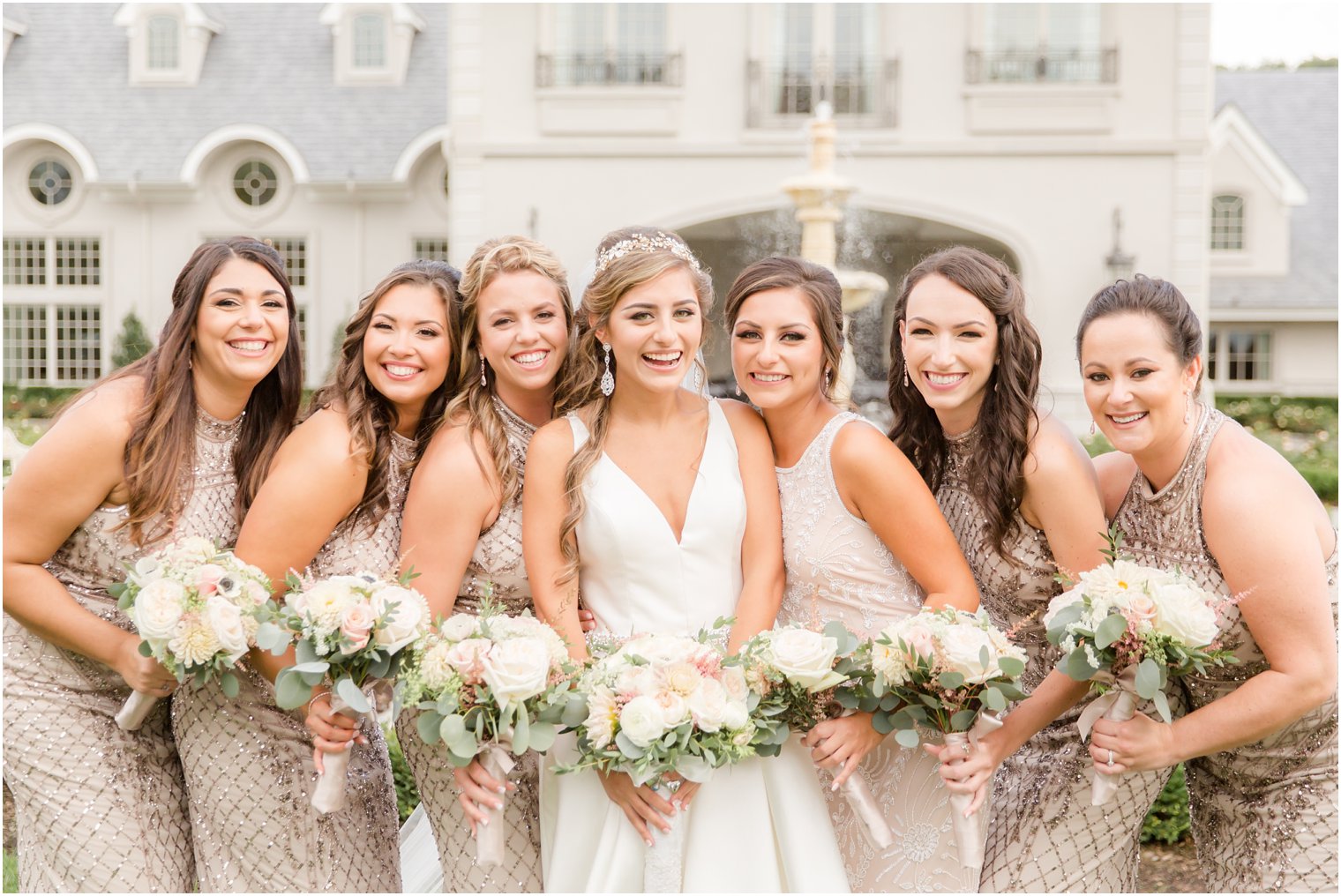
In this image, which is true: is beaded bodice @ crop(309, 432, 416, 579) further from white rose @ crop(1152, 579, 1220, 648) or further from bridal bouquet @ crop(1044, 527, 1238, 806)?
white rose @ crop(1152, 579, 1220, 648)

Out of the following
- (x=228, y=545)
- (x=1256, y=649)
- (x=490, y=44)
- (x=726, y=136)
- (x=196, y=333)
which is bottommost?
(x=1256, y=649)

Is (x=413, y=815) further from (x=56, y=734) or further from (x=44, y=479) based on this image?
(x=44, y=479)

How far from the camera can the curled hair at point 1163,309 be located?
12.3 ft

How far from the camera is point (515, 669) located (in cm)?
331

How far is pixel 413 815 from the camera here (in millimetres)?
5043

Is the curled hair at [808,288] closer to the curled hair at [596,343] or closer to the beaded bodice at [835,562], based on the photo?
the curled hair at [596,343]

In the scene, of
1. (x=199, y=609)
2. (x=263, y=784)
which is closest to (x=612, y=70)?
(x=263, y=784)

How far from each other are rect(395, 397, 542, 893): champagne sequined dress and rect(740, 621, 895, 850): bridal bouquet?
2.91ft

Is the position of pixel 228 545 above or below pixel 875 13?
below

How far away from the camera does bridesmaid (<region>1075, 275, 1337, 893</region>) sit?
11.6 ft

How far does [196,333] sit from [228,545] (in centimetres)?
75

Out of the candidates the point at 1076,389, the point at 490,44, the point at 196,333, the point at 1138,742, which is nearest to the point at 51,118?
the point at 490,44

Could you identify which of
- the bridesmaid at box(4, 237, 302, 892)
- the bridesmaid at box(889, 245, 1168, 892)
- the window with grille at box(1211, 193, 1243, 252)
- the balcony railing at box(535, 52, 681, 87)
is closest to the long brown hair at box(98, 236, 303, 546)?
the bridesmaid at box(4, 237, 302, 892)

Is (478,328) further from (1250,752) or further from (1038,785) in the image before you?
(1250,752)
